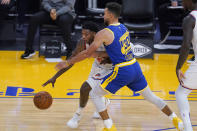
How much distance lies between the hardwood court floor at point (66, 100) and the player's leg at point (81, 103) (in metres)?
0.08

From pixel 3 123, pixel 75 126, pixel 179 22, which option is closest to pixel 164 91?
pixel 75 126

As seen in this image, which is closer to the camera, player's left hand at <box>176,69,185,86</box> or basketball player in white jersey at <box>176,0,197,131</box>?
basketball player in white jersey at <box>176,0,197,131</box>

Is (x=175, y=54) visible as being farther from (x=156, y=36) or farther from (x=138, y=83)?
(x=138, y=83)

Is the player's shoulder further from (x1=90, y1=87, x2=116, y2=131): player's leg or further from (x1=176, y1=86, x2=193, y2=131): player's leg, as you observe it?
(x1=176, y1=86, x2=193, y2=131): player's leg

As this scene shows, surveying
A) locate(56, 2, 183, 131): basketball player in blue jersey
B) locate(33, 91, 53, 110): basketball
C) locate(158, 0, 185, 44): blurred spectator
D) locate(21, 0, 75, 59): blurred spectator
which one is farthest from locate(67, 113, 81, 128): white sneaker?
locate(158, 0, 185, 44): blurred spectator

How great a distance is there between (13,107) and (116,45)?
2.11 metres

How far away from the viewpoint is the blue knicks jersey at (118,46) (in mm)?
4488

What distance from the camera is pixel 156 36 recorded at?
35.7 ft

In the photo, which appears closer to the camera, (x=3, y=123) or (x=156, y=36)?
(x=3, y=123)

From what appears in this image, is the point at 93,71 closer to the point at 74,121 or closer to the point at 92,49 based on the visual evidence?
the point at 74,121

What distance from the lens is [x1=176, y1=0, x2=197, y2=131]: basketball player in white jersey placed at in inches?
161

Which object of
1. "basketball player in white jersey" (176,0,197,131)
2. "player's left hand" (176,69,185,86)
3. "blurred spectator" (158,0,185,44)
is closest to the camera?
"basketball player in white jersey" (176,0,197,131)

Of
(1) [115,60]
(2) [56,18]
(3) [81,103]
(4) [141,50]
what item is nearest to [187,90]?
(1) [115,60]

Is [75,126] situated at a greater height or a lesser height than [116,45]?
lesser
